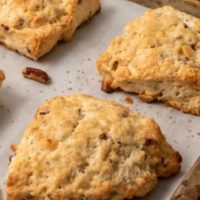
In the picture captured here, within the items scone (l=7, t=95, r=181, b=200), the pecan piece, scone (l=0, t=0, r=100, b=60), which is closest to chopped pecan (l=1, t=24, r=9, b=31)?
scone (l=0, t=0, r=100, b=60)

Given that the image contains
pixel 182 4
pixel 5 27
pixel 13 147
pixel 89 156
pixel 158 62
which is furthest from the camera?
pixel 182 4

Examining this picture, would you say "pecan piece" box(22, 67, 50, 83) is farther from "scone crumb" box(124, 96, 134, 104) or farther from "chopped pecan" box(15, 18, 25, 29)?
"scone crumb" box(124, 96, 134, 104)

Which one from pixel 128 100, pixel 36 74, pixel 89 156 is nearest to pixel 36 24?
pixel 36 74

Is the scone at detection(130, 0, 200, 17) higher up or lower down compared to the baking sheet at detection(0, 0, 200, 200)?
higher up

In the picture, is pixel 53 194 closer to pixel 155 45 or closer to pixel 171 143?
pixel 171 143

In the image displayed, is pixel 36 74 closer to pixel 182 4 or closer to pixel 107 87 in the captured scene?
pixel 107 87
